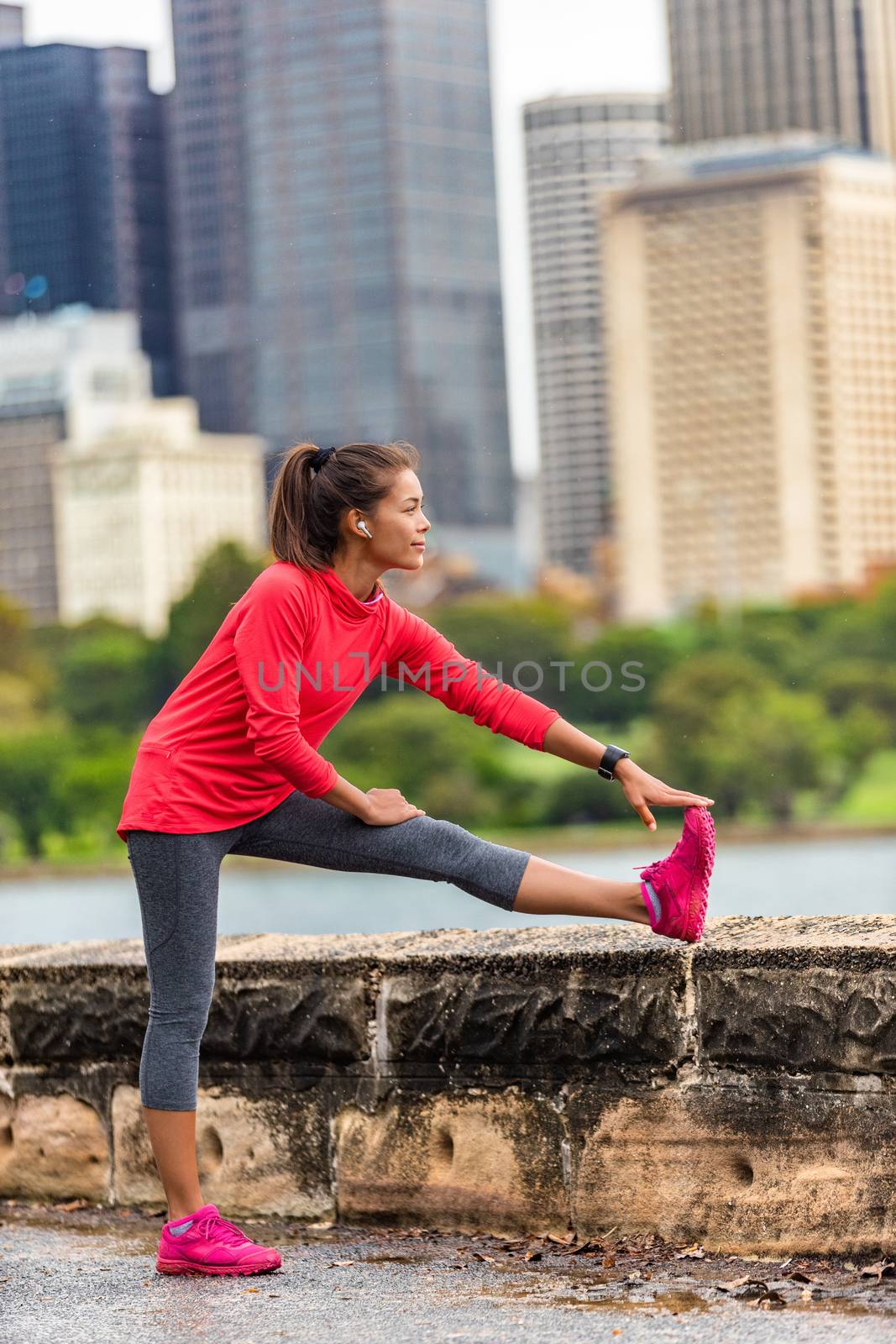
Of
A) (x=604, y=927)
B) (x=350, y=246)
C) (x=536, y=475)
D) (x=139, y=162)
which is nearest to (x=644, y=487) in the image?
(x=536, y=475)

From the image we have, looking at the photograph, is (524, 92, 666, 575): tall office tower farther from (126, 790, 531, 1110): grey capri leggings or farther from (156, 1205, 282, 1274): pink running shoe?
(156, 1205, 282, 1274): pink running shoe

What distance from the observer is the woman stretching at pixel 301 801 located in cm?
324

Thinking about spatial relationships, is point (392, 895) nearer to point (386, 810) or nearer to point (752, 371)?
point (752, 371)

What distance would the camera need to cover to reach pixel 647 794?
3285 mm

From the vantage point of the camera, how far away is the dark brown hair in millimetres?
3316

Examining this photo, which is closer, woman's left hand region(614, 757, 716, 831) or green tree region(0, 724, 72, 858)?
woman's left hand region(614, 757, 716, 831)

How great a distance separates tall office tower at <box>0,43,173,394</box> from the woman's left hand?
98.6 m

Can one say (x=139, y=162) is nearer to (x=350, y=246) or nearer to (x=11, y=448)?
(x=350, y=246)

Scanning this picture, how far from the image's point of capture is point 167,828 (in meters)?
3.25

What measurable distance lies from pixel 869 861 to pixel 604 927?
65.5 m

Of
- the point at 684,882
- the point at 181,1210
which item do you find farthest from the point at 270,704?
the point at 181,1210

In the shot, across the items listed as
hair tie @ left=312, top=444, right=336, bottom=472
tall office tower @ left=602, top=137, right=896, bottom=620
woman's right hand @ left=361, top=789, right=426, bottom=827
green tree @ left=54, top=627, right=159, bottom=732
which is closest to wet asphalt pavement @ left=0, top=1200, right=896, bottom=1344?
woman's right hand @ left=361, top=789, right=426, bottom=827

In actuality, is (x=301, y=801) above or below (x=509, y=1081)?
above

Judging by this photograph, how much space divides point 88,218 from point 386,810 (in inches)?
4786
